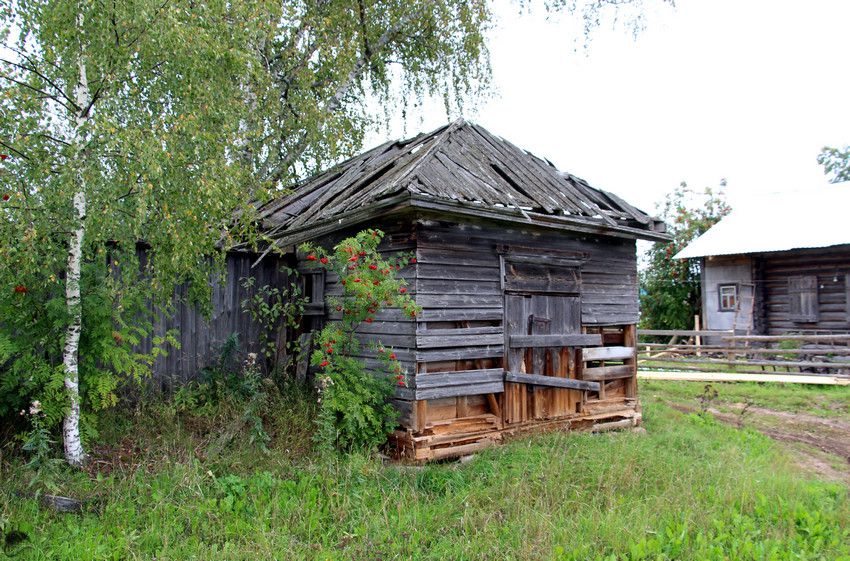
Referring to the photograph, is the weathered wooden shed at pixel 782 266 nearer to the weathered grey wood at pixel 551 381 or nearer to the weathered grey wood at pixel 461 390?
the weathered grey wood at pixel 551 381

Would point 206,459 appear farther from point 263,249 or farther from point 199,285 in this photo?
point 263,249

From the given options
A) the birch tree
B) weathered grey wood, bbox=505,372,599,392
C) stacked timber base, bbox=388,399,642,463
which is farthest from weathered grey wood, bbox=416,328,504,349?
the birch tree

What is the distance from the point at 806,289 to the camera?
17719 mm

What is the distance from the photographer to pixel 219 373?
7.16 meters

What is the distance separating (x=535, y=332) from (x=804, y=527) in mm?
3302

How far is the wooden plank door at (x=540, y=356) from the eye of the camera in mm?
7168

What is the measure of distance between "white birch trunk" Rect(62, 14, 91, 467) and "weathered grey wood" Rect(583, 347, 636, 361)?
5.80 meters

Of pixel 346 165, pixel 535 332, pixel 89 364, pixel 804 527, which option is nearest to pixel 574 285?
pixel 535 332

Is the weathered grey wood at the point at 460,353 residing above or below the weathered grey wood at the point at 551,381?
above

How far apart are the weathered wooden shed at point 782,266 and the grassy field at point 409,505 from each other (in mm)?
12719

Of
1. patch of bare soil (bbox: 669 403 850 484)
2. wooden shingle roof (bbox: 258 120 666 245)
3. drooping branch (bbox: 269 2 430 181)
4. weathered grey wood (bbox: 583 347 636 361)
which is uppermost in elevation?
drooping branch (bbox: 269 2 430 181)

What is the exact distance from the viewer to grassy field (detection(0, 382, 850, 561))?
4344 millimetres

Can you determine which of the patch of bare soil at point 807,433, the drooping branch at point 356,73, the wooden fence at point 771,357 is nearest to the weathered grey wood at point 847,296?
the wooden fence at point 771,357

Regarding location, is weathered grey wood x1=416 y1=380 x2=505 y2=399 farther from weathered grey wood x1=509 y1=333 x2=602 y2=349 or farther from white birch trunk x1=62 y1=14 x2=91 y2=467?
white birch trunk x1=62 y1=14 x2=91 y2=467
